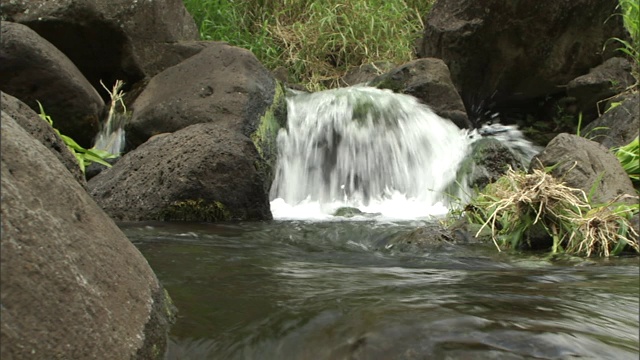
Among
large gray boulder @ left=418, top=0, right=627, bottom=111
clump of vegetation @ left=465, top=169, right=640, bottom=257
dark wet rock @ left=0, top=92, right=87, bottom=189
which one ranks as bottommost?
clump of vegetation @ left=465, top=169, right=640, bottom=257

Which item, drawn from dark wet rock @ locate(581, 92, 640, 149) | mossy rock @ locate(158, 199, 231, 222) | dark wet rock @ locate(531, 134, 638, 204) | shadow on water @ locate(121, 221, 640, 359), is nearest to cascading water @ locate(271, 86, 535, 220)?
dark wet rock @ locate(581, 92, 640, 149)

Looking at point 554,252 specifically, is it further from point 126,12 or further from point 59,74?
point 126,12

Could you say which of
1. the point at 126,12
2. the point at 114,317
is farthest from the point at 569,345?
the point at 126,12

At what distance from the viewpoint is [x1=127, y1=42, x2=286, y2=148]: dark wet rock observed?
6.43 metres

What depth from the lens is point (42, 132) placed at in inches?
120

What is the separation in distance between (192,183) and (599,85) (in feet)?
17.6

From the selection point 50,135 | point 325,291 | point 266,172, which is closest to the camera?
point 325,291

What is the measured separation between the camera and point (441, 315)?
2193 millimetres

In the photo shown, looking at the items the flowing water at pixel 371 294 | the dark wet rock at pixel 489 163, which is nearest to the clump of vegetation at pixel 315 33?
the dark wet rock at pixel 489 163

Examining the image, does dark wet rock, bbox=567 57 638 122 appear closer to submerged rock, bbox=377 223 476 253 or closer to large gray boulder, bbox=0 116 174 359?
submerged rock, bbox=377 223 476 253

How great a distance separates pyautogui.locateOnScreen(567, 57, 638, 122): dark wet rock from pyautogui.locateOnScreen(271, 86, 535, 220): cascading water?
3.51 feet

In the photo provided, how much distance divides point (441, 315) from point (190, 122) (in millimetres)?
4588

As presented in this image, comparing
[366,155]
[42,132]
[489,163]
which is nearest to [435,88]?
[366,155]

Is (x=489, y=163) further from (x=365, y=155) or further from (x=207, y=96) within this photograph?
(x=207, y=96)
